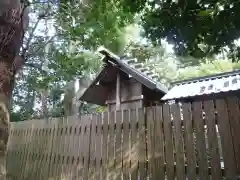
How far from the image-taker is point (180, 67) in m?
25.6

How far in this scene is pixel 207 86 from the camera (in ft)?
23.0

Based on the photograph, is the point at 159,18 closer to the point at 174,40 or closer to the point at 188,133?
the point at 174,40

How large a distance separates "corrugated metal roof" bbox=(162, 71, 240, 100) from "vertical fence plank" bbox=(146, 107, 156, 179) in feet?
9.39

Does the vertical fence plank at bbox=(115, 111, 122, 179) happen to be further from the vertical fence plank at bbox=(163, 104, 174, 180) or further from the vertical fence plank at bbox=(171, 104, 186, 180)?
the vertical fence plank at bbox=(171, 104, 186, 180)

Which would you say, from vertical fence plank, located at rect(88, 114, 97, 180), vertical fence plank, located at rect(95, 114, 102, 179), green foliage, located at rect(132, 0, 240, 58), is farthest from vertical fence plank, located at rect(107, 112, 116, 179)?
green foliage, located at rect(132, 0, 240, 58)

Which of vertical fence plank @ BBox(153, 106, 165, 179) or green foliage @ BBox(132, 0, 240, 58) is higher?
green foliage @ BBox(132, 0, 240, 58)

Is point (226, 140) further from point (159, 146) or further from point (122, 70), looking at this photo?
point (122, 70)

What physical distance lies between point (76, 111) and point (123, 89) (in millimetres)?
6453

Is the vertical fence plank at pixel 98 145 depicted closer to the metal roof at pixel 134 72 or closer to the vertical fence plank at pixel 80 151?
the vertical fence plank at pixel 80 151

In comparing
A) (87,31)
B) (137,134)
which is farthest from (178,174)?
(87,31)

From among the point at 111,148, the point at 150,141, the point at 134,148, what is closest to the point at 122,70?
the point at 111,148

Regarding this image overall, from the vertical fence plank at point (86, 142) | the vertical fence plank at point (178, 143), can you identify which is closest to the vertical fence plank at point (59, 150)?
the vertical fence plank at point (86, 142)

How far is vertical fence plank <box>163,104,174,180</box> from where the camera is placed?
11.8 ft

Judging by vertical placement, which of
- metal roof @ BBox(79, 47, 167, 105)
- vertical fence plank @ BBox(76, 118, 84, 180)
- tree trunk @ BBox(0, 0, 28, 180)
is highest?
metal roof @ BBox(79, 47, 167, 105)
